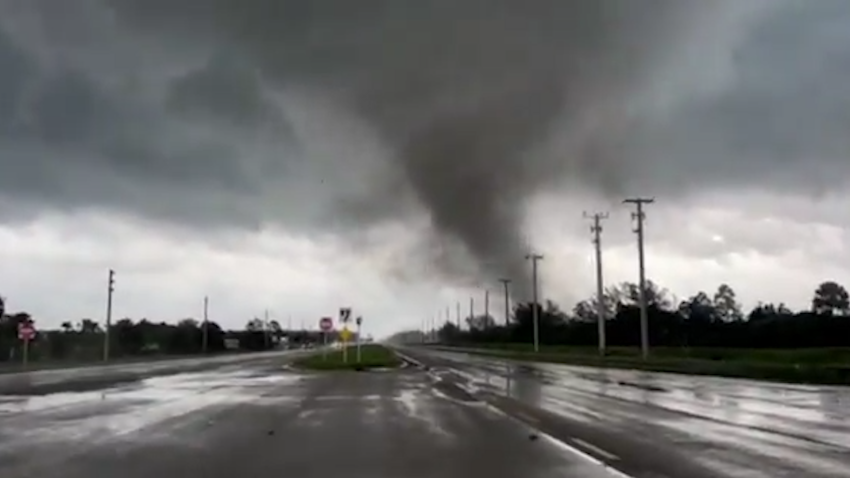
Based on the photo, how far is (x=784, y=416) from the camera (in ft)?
67.1

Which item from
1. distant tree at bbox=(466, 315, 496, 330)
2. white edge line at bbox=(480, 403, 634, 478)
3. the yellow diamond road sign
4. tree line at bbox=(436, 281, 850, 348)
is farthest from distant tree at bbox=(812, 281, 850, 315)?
white edge line at bbox=(480, 403, 634, 478)

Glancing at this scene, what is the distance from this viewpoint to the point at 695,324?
118m

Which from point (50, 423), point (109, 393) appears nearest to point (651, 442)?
point (50, 423)

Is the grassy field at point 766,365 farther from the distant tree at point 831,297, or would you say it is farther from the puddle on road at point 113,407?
the distant tree at point 831,297

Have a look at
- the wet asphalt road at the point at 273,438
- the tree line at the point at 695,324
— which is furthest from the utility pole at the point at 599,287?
the wet asphalt road at the point at 273,438

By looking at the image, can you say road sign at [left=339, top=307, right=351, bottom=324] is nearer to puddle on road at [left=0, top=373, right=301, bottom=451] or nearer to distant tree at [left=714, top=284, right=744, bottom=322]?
puddle on road at [left=0, top=373, right=301, bottom=451]

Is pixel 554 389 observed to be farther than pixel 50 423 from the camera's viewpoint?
Yes

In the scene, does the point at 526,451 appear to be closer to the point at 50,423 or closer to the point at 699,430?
the point at 699,430

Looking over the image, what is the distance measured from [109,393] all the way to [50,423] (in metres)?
11.3

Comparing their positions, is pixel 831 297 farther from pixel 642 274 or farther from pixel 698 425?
pixel 698 425

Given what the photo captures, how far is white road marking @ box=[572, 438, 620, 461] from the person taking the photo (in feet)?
42.1

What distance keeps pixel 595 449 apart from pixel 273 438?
18.0 feet

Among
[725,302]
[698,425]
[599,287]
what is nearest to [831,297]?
[725,302]

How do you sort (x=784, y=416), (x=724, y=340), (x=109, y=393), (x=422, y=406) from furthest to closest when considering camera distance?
(x=724, y=340), (x=109, y=393), (x=422, y=406), (x=784, y=416)
